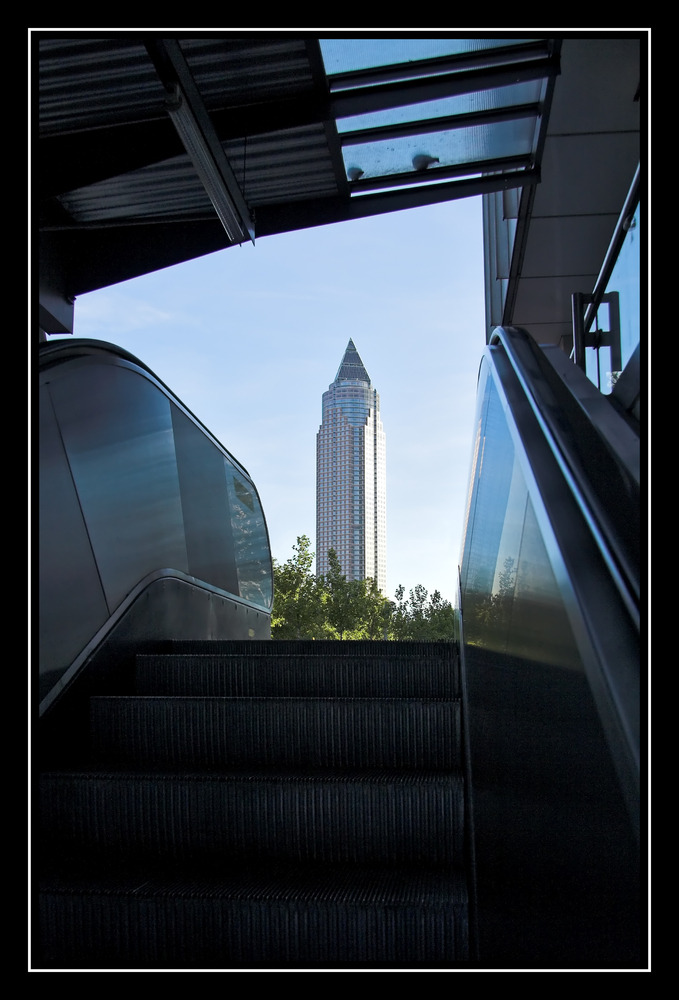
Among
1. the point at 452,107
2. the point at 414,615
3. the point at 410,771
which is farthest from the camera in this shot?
the point at 414,615

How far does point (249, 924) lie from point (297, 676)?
51.3 inches

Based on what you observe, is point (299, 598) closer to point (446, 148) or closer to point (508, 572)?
point (446, 148)

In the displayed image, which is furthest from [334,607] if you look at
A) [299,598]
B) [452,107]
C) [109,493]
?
[109,493]

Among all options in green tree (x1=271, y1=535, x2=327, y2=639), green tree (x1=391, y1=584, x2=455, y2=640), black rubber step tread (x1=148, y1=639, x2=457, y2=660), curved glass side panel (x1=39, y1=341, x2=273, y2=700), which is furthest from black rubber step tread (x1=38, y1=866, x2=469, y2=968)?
green tree (x1=271, y1=535, x2=327, y2=639)

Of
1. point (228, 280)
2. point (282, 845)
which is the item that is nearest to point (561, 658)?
point (282, 845)

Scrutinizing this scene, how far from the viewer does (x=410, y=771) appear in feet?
8.05

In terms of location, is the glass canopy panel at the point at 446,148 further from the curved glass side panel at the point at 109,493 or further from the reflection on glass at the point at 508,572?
the reflection on glass at the point at 508,572

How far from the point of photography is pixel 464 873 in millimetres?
2061

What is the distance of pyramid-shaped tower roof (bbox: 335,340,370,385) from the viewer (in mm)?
91938

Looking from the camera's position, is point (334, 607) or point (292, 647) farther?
point (334, 607)

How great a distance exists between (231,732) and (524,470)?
159 centimetres

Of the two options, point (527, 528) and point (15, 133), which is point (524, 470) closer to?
point (527, 528)

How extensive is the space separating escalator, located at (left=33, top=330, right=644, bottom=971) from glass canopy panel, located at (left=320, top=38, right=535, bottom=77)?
3.11 m

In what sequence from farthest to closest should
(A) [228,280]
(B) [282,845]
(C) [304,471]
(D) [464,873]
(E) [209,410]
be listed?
(C) [304,471]
(A) [228,280]
(E) [209,410]
(B) [282,845]
(D) [464,873]
